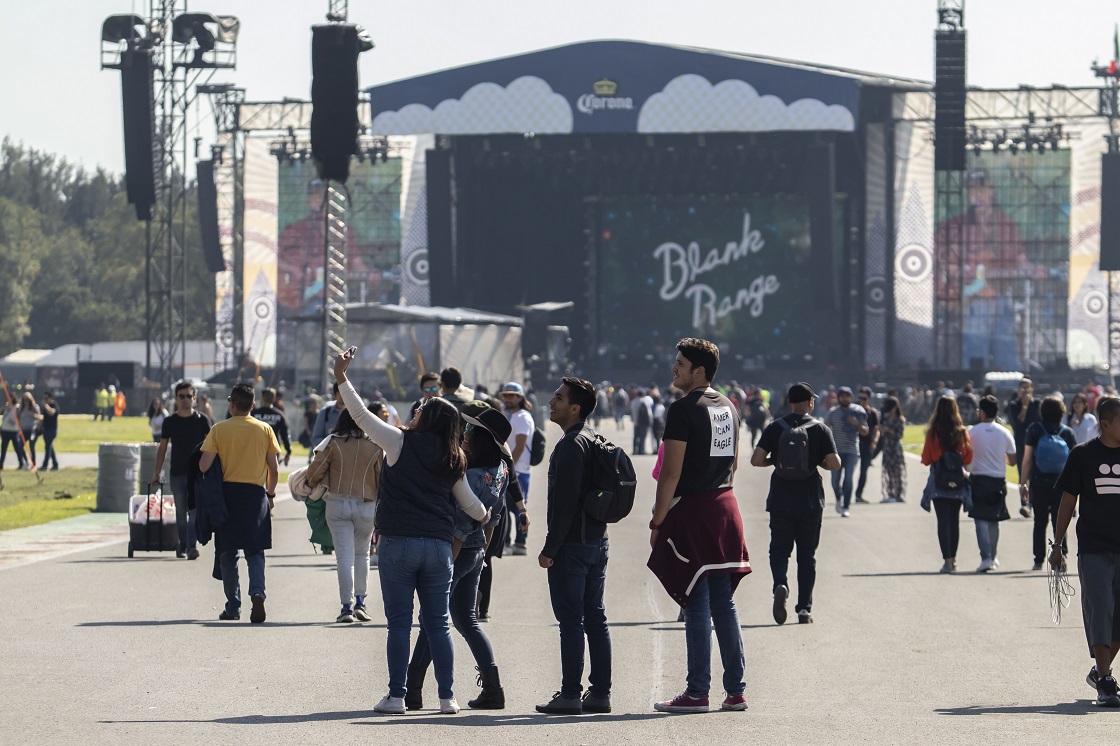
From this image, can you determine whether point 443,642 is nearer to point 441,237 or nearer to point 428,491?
point 428,491

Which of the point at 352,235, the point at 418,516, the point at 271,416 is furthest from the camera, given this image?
the point at 352,235

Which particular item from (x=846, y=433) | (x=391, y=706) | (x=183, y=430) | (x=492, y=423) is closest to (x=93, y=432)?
(x=846, y=433)

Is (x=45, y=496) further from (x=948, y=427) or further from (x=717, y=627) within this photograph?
(x=717, y=627)

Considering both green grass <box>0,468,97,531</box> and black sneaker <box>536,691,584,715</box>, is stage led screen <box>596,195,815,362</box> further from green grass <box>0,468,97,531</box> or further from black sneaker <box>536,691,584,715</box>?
black sneaker <box>536,691,584,715</box>

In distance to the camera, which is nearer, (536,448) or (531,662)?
(531,662)

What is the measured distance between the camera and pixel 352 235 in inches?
2625

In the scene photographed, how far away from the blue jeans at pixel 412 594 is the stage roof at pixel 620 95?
52.9m

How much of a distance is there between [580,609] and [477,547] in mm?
608

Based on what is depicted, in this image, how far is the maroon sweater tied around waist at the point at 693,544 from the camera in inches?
351

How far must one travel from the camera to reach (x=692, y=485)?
29.3 feet

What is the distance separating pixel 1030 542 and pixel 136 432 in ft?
112

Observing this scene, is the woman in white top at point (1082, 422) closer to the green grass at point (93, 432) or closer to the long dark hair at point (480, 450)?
the long dark hair at point (480, 450)

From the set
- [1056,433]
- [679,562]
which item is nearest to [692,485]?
[679,562]

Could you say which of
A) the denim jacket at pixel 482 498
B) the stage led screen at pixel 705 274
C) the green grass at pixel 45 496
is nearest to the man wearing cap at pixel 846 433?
the green grass at pixel 45 496
